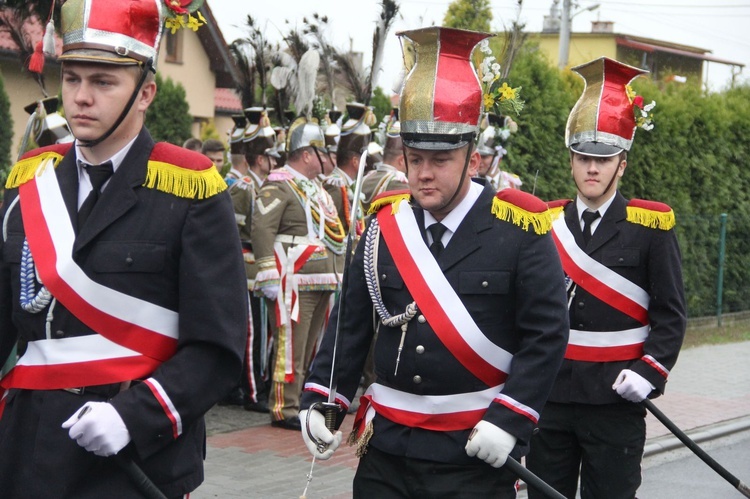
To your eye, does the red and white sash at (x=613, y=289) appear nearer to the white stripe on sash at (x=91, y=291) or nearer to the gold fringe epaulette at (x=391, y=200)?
the gold fringe epaulette at (x=391, y=200)

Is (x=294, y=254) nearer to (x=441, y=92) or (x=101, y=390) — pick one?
(x=441, y=92)

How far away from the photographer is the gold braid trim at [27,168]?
335cm

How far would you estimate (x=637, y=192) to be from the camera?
14758 mm

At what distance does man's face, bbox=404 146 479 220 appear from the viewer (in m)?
3.73

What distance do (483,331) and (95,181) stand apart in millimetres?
1305

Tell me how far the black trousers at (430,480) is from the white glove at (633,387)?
1.35 metres

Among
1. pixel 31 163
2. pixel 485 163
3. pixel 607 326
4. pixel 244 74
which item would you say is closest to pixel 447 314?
pixel 31 163

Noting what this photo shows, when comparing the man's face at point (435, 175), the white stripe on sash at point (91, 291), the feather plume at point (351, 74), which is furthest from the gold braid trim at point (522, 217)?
the feather plume at point (351, 74)

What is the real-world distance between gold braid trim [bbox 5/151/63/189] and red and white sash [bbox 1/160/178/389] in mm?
245

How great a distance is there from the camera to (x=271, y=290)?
8.59 metres

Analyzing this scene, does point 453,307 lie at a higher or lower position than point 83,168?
lower

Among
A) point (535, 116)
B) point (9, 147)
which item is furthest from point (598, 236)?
point (9, 147)

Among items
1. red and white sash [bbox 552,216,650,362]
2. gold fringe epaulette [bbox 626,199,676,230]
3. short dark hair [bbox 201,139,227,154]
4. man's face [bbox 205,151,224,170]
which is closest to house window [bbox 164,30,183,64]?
man's face [bbox 205,151,224,170]

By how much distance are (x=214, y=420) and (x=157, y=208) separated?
5820 mm
